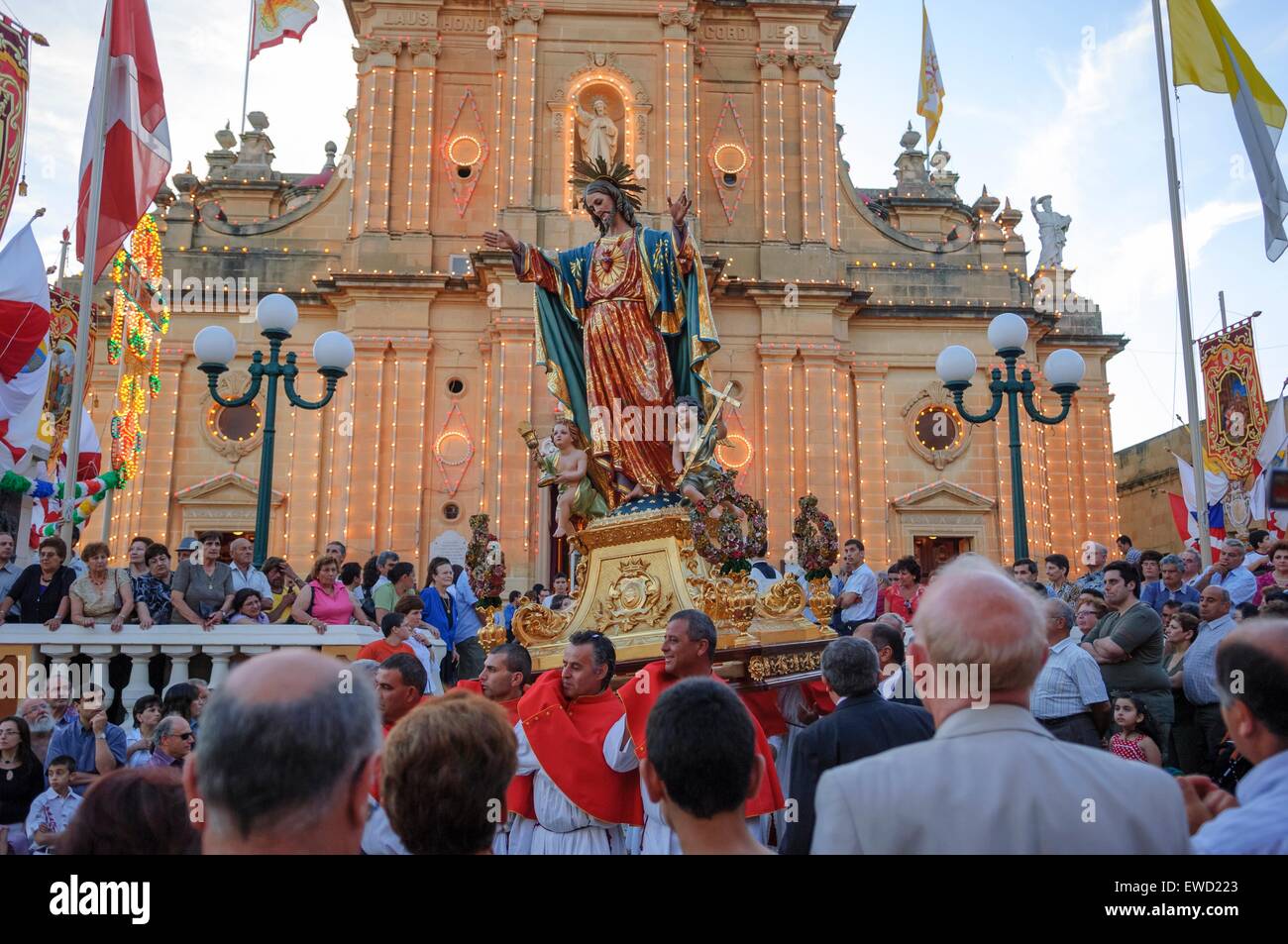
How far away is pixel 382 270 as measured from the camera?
2475 centimetres

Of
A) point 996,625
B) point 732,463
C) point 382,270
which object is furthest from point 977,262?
point 996,625

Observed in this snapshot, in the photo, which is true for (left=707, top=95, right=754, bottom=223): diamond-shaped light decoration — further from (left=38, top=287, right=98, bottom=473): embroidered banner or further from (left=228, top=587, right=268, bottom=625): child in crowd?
A: (left=228, top=587, right=268, bottom=625): child in crowd

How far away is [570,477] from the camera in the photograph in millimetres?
8602

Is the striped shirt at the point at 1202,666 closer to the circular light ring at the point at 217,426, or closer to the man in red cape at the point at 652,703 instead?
the man in red cape at the point at 652,703

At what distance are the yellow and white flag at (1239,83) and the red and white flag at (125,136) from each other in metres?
14.9

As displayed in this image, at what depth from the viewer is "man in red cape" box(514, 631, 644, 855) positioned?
5305 millimetres

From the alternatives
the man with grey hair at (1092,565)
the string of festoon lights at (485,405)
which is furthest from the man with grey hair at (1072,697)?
the string of festoon lights at (485,405)

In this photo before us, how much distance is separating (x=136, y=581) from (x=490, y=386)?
15340 mm

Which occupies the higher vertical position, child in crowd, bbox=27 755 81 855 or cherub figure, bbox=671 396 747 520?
cherub figure, bbox=671 396 747 520

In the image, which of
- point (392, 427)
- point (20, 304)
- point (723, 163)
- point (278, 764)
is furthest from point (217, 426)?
point (278, 764)

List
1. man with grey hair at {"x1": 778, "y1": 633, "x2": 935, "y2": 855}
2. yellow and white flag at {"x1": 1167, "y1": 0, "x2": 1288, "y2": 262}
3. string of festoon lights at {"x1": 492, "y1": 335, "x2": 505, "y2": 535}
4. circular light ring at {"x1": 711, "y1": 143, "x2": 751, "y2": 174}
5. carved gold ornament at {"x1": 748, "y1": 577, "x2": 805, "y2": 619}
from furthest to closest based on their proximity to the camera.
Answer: circular light ring at {"x1": 711, "y1": 143, "x2": 751, "y2": 174}
string of festoon lights at {"x1": 492, "y1": 335, "x2": 505, "y2": 535}
yellow and white flag at {"x1": 1167, "y1": 0, "x2": 1288, "y2": 262}
carved gold ornament at {"x1": 748, "y1": 577, "x2": 805, "y2": 619}
man with grey hair at {"x1": 778, "y1": 633, "x2": 935, "y2": 855}

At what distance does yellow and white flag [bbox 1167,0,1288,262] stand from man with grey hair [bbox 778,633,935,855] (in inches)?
519

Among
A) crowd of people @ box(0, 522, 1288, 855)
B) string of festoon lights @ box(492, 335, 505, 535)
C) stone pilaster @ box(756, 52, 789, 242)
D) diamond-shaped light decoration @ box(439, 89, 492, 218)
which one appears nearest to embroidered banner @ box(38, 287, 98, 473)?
crowd of people @ box(0, 522, 1288, 855)
